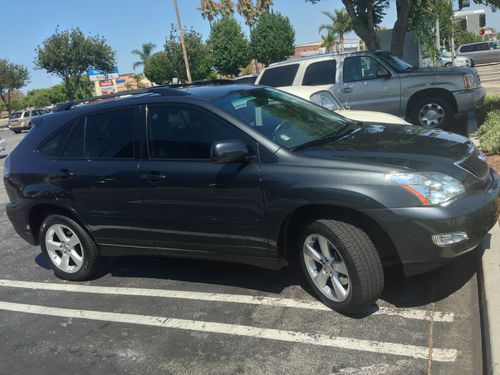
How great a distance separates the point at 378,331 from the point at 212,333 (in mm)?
1208

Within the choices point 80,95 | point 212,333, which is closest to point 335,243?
point 212,333

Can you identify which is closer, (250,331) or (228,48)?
(250,331)

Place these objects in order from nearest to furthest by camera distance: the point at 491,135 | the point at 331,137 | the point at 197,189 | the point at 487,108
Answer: the point at 197,189 → the point at 331,137 → the point at 491,135 → the point at 487,108

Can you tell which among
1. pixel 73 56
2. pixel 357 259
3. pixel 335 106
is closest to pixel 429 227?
pixel 357 259

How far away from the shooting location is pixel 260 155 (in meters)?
3.89

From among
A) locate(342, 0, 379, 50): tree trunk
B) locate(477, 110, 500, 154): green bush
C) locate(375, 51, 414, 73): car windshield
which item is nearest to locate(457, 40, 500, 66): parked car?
locate(342, 0, 379, 50): tree trunk

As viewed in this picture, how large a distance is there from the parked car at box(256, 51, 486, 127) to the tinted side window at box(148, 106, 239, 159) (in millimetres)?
6275

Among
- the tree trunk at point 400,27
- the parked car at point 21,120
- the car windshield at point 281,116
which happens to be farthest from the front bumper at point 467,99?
the parked car at point 21,120

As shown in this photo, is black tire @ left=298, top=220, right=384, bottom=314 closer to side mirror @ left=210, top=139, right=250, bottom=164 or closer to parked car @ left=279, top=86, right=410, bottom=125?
side mirror @ left=210, top=139, right=250, bottom=164

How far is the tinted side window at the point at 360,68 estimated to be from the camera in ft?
32.6

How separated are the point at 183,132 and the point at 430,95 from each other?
6.66 meters

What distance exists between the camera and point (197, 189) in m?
4.09

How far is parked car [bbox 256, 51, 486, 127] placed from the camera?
9.36 metres

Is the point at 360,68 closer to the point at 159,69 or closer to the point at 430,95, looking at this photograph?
the point at 430,95
